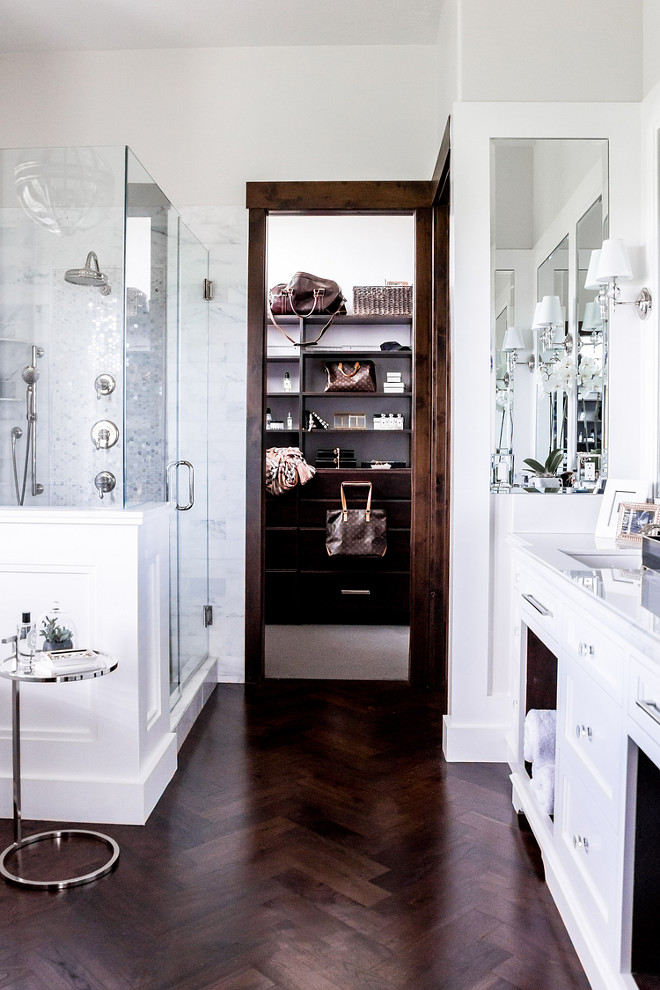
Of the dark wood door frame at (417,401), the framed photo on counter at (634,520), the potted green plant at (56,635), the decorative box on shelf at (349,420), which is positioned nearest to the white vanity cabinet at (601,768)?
the framed photo on counter at (634,520)

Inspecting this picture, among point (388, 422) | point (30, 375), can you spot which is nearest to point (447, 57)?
point (30, 375)

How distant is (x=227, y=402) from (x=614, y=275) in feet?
6.35

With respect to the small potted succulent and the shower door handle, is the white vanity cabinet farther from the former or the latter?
the shower door handle

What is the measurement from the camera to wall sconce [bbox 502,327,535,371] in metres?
3.04

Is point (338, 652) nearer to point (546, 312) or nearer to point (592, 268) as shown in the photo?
point (546, 312)

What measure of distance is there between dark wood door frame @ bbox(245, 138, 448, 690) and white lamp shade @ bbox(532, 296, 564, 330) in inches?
31.8

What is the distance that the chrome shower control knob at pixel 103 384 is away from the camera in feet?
8.48

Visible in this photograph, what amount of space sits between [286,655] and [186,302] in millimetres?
2113

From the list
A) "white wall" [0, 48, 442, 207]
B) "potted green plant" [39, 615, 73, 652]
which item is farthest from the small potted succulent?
"white wall" [0, 48, 442, 207]

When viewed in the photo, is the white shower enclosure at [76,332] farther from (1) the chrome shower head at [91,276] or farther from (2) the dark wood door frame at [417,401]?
(2) the dark wood door frame at [417,401]

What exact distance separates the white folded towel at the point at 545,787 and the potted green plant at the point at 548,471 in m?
1.13

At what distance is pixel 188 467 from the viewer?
11.7ft

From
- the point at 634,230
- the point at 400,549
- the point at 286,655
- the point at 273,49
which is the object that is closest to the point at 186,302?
the point at 273,49

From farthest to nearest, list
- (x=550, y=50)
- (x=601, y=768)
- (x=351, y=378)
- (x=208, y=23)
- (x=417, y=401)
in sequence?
A: (x=351, y=378) < (x=417, y=401) < (x=208, y=23) < (x=550, y=50) < (x=601, y=768)
